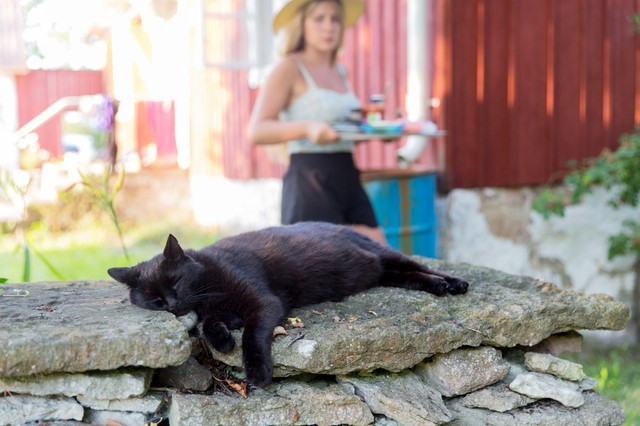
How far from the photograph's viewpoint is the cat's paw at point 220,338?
2.22 m

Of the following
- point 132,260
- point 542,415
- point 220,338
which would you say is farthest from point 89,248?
point 542,415

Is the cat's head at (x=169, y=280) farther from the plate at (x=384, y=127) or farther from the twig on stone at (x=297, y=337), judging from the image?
the plate at (x=384, y=127)

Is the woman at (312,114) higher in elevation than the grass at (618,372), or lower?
higher

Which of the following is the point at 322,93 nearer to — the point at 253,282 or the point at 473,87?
the point at 253,282

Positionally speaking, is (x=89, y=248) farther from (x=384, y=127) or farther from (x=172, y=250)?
(x=172, y=250)

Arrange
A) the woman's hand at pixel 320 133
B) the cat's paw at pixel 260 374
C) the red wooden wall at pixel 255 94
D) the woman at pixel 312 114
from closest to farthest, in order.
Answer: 1. the cat's paw at pixel 260 374
2. the woman's hand at pixel 320 133
3. the woman at pixel 312 114
4. the red wooden wall at pixel 255 94

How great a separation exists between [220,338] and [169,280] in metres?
0.25

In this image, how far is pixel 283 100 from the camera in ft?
13.2

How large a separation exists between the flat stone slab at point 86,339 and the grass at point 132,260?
1243 mm

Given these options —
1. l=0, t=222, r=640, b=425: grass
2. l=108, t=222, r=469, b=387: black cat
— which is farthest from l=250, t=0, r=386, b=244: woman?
l=0, t=222, r=640, b=425: grass

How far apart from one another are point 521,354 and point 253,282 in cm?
106

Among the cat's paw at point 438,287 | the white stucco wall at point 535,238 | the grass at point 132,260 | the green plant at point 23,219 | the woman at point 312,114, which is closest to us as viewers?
the cat's paw at point 438,287

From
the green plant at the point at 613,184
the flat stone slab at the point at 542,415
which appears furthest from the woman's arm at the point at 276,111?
the green plant at the point at 613,184

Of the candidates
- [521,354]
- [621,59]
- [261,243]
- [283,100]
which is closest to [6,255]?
[283,100]
